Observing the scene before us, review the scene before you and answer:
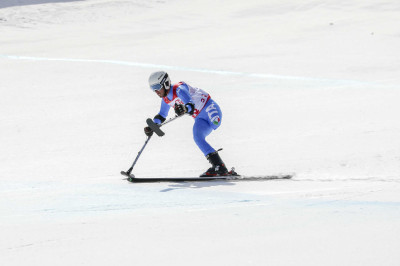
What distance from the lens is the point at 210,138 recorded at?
1021 cm

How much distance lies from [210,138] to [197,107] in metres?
2.51

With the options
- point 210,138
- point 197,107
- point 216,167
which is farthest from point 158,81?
point 210,138

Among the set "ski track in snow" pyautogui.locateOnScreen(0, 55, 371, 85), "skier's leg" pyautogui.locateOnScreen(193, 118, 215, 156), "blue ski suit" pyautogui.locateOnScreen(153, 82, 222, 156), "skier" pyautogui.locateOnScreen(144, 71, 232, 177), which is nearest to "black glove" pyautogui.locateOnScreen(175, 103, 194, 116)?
"skier" pyautogui.locateOnScreen(144, 71, 232, 177)

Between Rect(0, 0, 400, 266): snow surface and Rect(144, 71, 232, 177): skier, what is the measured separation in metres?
0.35

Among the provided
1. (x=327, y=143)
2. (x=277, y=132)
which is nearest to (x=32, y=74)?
(x=277, y=132)

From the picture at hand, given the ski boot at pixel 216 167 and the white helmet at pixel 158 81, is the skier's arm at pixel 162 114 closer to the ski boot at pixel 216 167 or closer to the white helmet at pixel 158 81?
the white helmet at pixel 158 81

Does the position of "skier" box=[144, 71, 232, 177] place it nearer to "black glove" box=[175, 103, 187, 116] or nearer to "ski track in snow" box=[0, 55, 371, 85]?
"black glove" box=[175, 103, 187, 116]

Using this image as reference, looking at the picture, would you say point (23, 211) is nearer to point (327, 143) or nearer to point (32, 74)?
point (327, 143)

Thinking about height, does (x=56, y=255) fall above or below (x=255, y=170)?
above

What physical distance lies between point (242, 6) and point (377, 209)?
778 inches

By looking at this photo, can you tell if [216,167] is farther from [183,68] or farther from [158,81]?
[183,68]

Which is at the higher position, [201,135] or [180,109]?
[180,109]

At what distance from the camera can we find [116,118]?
11969 mm

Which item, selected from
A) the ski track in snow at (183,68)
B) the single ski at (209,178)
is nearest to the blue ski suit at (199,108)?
the single ski at (209,178)
